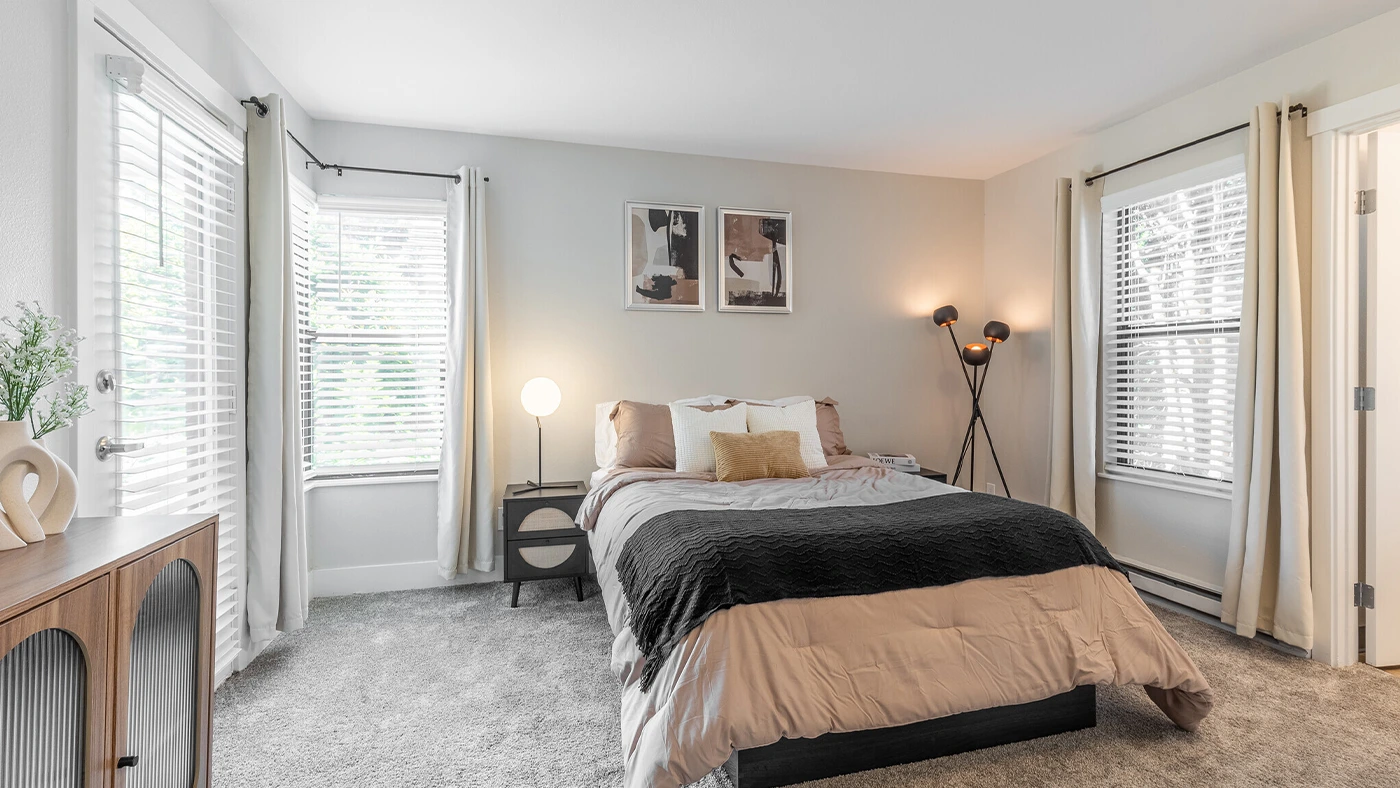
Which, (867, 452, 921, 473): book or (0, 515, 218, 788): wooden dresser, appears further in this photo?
(867, 452, 921, 473): book

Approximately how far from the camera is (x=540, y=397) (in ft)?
12.2

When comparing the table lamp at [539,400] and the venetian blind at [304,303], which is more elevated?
the venetian blind at [304,303]

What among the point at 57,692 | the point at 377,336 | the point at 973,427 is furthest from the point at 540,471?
the point at 973,427

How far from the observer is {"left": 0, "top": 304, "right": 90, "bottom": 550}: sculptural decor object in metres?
1.22

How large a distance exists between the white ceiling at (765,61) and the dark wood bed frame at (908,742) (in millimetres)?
2535

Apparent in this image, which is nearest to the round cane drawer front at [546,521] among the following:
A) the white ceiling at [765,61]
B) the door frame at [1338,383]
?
the white ceiling at [765,61]

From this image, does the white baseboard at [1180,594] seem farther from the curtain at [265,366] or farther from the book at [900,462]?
the curtain at [265,366]

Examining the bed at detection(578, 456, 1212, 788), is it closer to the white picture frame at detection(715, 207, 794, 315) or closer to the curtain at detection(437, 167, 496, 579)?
the curtain at detection(437, 167, 496, 579)

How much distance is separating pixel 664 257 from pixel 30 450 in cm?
320

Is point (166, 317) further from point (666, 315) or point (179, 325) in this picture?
point (666, 315)

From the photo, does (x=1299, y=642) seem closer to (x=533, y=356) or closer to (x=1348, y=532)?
(x=1348, y=532)

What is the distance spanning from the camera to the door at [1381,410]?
273cm

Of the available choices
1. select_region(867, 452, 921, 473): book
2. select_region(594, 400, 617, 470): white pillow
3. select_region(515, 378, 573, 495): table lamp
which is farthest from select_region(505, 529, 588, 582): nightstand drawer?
select_region(867, 452, 921, 473): book

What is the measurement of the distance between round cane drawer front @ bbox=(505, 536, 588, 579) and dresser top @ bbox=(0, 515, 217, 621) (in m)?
2.05
